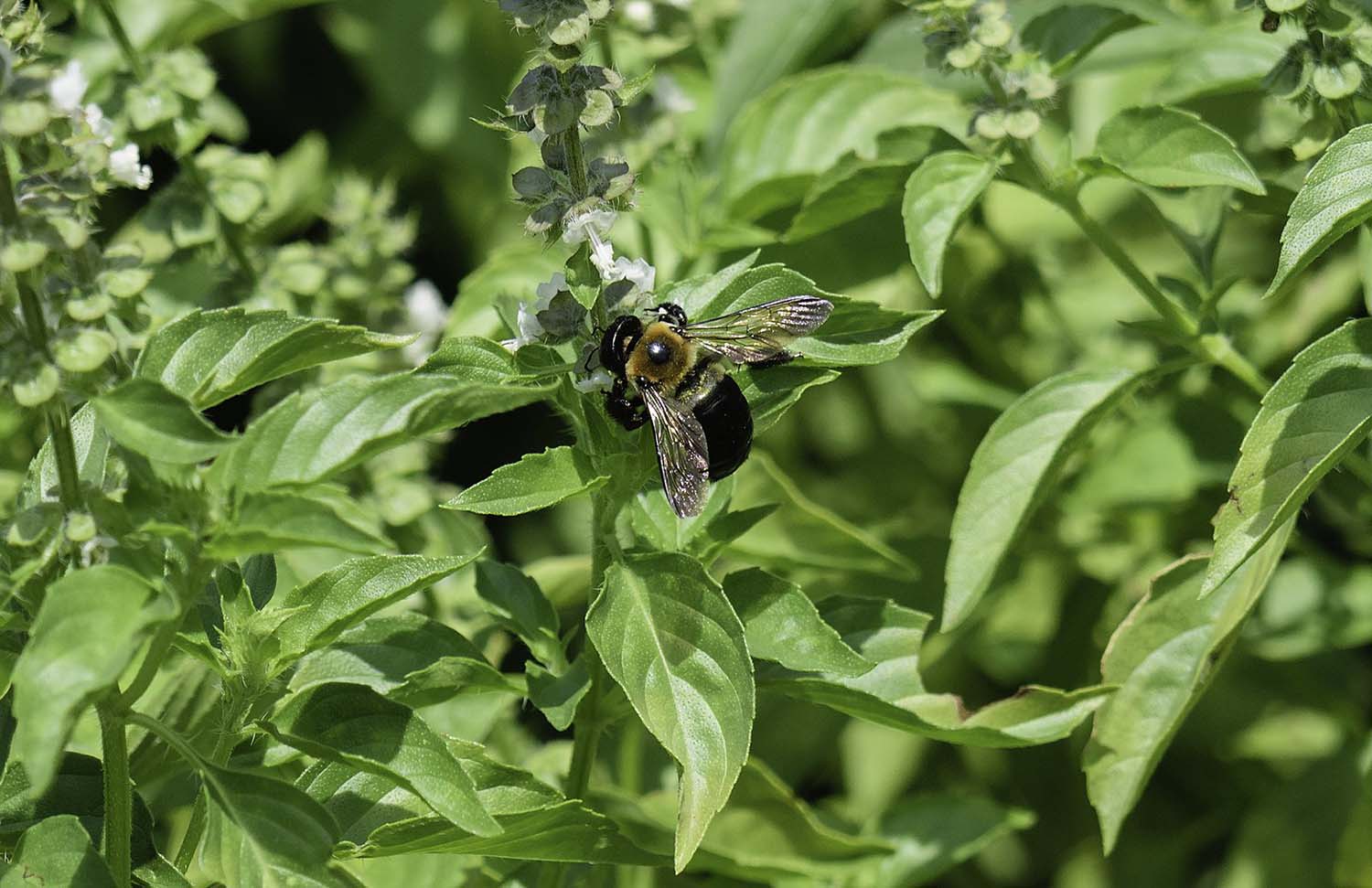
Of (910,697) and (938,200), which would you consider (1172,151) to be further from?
(910,697)

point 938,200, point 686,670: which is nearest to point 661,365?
point 686,670

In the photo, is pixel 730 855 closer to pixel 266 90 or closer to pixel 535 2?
pixel 535 2

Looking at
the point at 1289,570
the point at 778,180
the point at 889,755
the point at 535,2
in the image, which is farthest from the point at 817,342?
the point at 889,755

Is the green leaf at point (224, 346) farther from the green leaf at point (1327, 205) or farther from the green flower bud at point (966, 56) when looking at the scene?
the green leaf at point (1327, 205)

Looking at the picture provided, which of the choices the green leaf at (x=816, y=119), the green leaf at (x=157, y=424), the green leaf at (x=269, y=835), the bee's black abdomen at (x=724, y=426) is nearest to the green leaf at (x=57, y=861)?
the green leaf at (x=269, y=835)

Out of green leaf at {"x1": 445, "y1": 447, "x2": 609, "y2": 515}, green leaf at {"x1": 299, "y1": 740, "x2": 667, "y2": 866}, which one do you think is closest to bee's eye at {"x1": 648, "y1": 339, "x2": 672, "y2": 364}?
green leaf at {"x1": 445, "y1": 447, "x2": 609, "y2": 515}

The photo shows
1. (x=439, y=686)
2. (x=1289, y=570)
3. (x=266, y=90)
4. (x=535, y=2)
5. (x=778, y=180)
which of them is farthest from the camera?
(x=266, y=90)

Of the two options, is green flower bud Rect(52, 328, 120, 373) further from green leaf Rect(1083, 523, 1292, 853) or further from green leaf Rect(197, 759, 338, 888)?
green leaf Rect(1083, 523, 1292, 853)
